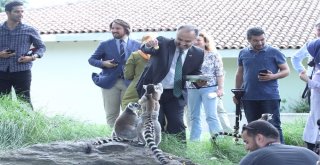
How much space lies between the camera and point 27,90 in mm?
10578

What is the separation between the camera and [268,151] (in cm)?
561

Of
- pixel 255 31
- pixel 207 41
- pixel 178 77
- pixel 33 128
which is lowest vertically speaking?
pixel 33 128

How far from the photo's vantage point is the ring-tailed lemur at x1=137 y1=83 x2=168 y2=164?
797 centimetres

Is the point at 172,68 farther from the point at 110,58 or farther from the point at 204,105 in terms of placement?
the point at 204,105

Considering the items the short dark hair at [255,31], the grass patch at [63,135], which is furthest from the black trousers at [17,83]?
the short dark hair at [255,31]

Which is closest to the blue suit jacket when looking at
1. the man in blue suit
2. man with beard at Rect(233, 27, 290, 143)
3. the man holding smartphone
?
the man in blue suit

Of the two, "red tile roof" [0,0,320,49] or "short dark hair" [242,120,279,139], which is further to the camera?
"red tile roof" [0,0,320,49]

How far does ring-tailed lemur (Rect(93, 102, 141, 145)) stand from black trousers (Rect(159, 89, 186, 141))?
28.7 inches

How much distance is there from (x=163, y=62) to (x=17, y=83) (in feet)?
9.68

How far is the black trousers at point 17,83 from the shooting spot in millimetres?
10445

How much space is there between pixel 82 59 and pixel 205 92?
14.5 meters

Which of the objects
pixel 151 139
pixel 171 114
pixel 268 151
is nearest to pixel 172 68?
pixel 171 114

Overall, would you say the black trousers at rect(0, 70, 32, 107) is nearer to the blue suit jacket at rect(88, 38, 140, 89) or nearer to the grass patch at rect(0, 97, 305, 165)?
the grass patch at rect(0, 97, 305, 165)

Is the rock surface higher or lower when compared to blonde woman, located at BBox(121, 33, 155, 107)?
lower
